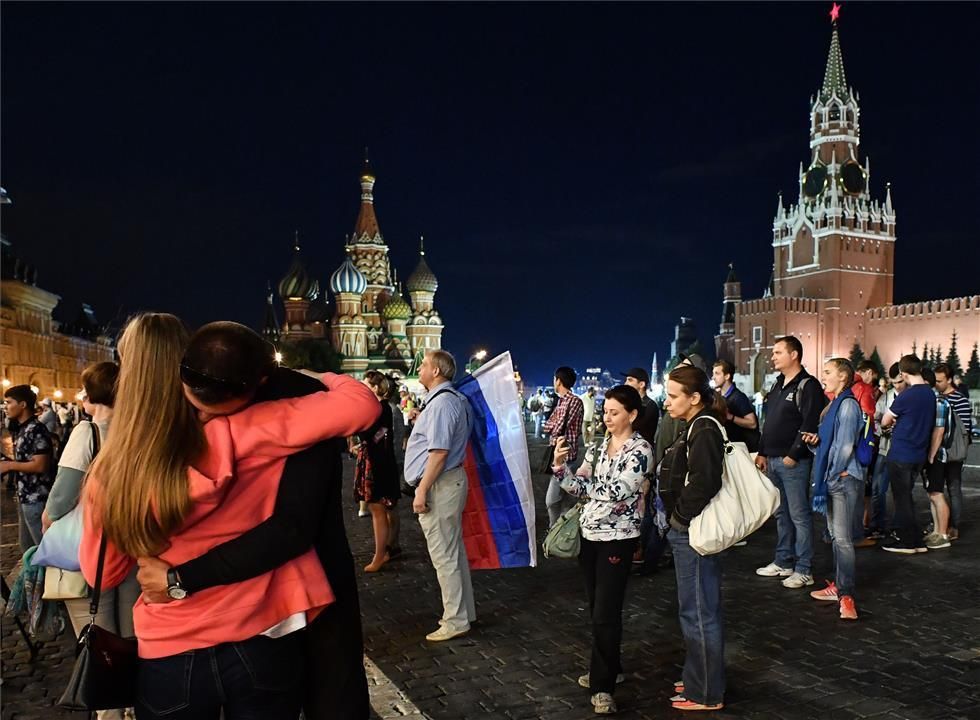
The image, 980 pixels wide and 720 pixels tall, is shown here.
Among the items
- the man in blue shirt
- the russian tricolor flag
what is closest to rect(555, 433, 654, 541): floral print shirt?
the russian tricolor flag

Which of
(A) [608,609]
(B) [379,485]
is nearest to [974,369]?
(B) [379,485]

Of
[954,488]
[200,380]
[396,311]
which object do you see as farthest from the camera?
[396,311]

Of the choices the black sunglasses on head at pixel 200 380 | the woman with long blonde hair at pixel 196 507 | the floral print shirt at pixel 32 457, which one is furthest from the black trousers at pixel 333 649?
the floral print shirt at pixel 32 457

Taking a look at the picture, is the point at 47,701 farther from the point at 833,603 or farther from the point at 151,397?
the point at 833,603

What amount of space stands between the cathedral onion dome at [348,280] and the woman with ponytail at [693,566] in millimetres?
64662

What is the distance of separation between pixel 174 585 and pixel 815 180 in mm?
96948

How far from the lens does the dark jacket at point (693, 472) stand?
152 inches

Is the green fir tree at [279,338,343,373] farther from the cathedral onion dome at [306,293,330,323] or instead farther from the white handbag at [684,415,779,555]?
the white handbag at [684,415,779,555]

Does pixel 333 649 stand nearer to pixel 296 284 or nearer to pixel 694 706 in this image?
pixel 694 706

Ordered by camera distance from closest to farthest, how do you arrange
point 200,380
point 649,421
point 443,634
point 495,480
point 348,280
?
point 200,380
point 443,634
point 495,480
point 649,421
point 348,280

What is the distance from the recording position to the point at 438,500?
5.28 m

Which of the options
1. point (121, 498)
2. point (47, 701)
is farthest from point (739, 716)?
point (47, 701)

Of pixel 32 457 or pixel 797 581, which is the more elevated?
pixel 32 457

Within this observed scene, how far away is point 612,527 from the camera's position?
4.07 meters
